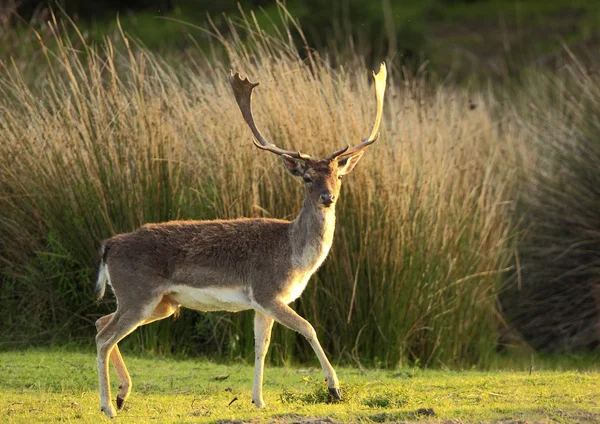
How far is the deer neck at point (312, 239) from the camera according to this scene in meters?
7.45

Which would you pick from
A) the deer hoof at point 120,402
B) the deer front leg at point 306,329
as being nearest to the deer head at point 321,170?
the deer front leg at point 306,329

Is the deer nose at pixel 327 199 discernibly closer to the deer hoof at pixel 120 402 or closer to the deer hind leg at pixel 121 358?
the deer hind leg at pixel 121 358

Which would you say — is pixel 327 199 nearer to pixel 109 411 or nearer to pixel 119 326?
pixel 119 326

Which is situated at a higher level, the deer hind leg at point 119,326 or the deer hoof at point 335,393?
the deer hind leg at point 119,326

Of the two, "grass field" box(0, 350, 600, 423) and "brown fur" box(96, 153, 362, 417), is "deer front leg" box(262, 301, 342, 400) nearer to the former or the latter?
"brown fur" box(96, 153, 362, 417)

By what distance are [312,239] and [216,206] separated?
2.57m

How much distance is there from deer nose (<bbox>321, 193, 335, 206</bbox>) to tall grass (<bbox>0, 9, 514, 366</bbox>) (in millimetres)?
2500

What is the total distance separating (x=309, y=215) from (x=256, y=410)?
1.29 meters

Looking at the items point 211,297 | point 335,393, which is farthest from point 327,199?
point 335,393

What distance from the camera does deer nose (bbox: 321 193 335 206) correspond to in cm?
729

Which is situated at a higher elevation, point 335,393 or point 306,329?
point 306,329

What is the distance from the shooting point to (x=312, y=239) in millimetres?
7465

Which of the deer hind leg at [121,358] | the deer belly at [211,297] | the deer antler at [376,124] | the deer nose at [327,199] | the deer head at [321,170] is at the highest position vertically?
the deer antler at [376,124]

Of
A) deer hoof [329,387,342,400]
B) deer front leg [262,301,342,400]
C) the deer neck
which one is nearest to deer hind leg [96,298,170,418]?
deer front leg [262,301,342,400]
